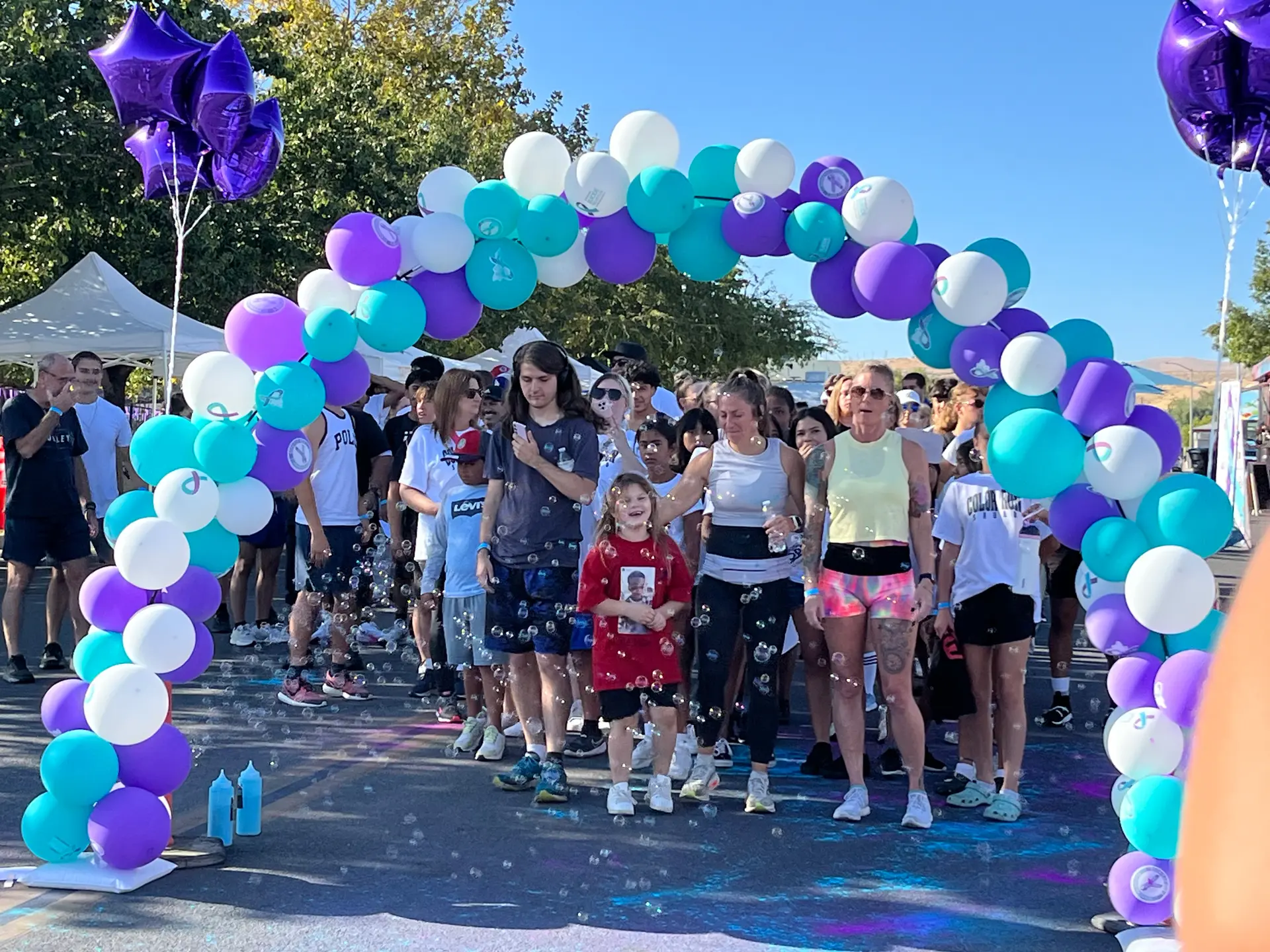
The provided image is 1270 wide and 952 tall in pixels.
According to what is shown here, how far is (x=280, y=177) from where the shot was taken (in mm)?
19672

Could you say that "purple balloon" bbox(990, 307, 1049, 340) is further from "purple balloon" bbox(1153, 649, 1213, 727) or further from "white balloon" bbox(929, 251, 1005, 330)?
"purple balloon" bbox(1153, 649, 1213, 727)

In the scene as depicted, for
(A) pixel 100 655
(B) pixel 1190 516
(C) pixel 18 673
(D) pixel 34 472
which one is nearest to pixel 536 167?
(A) pixel 100 655

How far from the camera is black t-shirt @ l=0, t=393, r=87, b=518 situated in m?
7.96

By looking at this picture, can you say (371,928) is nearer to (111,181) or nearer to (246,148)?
(246,148)

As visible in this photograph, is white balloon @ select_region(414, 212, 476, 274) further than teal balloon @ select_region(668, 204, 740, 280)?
No

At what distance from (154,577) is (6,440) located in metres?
3.87

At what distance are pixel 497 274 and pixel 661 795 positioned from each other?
2338 mm

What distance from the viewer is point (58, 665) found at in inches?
329

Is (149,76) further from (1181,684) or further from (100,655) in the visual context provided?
(1181,684)

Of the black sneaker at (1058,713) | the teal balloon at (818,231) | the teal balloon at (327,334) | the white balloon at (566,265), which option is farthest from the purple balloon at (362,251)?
the black sneaker at (1058,713)

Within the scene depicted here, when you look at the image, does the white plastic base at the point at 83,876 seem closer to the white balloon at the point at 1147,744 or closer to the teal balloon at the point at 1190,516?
the white balloon at the point at 1147,744

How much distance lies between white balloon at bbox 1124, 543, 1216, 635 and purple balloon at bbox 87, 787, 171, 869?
3.37 m

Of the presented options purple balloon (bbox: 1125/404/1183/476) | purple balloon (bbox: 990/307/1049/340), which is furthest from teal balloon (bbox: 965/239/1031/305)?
purple balloon (bbox: 1125/404/1183/476)

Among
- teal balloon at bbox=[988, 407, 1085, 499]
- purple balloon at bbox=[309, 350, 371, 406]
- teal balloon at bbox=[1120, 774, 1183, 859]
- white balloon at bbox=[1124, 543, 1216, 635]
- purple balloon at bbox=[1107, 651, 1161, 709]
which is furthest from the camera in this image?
purple balloon at bbox=[309, 350, 371, 406]
